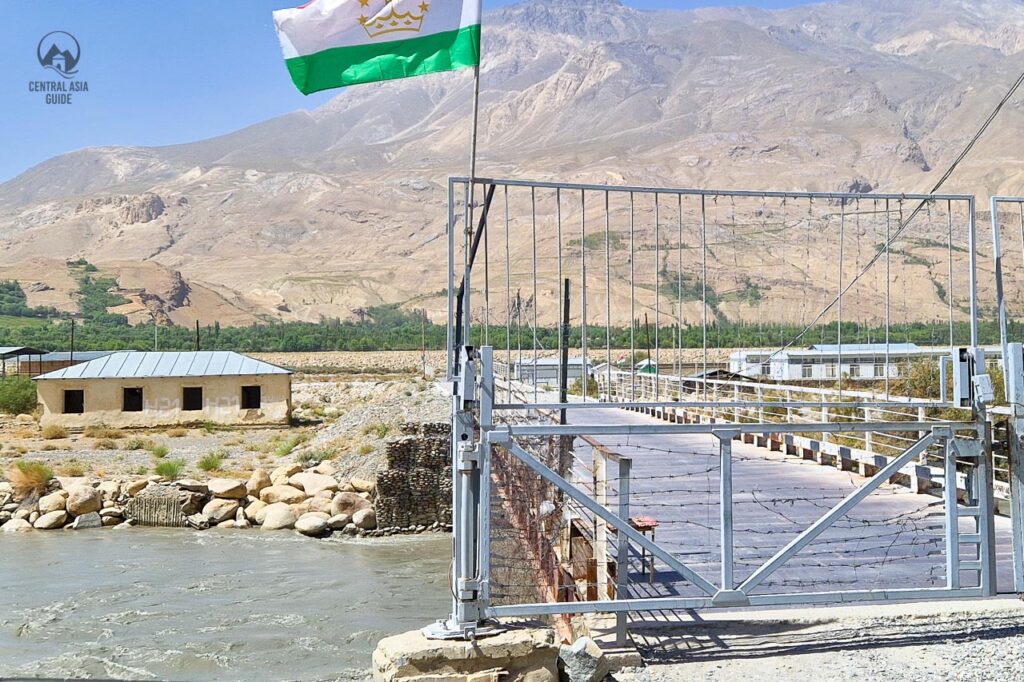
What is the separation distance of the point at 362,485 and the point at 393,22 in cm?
2123

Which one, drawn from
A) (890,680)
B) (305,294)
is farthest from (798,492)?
(305,294)

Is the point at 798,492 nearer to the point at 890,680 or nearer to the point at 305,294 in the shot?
the point at 890,680

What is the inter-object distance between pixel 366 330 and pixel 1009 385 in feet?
446

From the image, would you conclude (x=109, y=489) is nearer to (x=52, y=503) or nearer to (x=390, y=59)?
(x=52, y=503)

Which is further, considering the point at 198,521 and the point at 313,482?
the point at 313,482

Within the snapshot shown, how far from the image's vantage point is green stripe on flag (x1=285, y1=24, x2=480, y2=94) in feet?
21.0

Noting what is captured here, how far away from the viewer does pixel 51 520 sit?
78.0 ft

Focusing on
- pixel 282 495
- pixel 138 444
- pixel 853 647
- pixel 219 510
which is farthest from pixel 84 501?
pixel 853 647

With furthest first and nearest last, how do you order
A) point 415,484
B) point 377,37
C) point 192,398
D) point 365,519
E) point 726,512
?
point 192,398, point 415,484, point 365,519, point 377,37, point 726,512

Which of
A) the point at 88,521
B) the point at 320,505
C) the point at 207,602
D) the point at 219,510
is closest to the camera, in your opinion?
the point at 207,602

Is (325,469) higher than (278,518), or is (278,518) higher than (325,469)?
(325,469)

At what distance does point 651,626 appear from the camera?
6.70 metres

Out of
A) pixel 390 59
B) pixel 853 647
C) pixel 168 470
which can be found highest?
pixel 390 59

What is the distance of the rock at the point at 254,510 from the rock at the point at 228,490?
476mm
